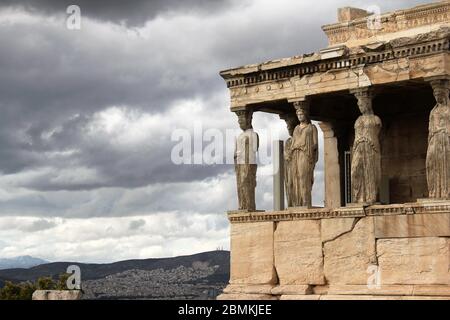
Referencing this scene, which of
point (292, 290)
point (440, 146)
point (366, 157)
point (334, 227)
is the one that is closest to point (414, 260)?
point (334, 227)

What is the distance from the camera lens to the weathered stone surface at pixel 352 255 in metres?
16.8

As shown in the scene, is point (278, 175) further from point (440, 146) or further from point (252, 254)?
point (440, 146)


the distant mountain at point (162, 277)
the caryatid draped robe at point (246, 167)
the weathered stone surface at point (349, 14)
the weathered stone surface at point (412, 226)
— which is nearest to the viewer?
the weathered stone surface at point (412, 226)

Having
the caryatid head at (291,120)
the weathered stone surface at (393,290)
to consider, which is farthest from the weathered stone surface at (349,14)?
the weathered stone surface at (393,290)

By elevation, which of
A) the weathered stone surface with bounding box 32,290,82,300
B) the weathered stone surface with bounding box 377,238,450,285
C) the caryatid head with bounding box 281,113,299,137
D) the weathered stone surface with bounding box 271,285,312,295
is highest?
the caryatid head with bounding box 281,113,299,137

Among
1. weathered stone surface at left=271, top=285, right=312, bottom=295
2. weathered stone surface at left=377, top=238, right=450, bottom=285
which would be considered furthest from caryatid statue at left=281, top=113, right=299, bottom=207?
weathered stone surface at left=377, top=238, right=450, bottom=285

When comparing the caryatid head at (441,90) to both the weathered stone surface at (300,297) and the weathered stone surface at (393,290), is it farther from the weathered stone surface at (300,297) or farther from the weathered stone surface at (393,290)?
the weathered stone surface at (300,297)

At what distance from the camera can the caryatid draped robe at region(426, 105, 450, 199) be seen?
16.3 metres

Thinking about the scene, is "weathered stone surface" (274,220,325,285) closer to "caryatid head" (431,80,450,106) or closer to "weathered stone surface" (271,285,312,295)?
"weathered stone surface" (271,285,312,295)

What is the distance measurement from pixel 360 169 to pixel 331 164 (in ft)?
11.7

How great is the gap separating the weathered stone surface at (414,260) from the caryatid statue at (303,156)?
6.37 ft

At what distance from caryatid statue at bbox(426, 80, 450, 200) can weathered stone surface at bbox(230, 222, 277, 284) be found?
3.23 m

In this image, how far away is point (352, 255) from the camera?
55.9ft
